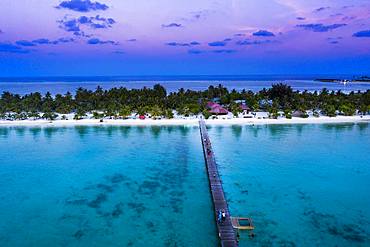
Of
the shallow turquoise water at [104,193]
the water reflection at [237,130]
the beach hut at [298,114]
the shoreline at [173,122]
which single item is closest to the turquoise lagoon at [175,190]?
the shallow turquoise water at [104,193]

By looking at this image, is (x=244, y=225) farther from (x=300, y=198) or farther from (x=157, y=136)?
(x=157, y=136)

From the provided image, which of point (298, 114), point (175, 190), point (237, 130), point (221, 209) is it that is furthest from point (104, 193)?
point (298, 114)

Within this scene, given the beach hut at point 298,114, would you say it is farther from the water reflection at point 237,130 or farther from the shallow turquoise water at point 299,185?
the water reflection at point 237,130

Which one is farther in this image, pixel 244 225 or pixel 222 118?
pixel 222 118

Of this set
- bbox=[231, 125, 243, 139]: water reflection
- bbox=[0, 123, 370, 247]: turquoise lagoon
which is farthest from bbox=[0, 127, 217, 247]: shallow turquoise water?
bbox=[231, 125, 243, 139]: water reflection

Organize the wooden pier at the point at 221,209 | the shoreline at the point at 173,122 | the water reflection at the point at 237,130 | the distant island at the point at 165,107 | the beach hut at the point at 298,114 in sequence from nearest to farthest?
the wooden pier at the point at 221,209 < the water reflection at the point at 237,130 < the shoreline at the point at 173,122 < the beach hut at the point at 298,114 < the distant island at the point at 165,107

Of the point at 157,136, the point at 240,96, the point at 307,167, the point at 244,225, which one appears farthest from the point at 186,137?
the point at 240,96

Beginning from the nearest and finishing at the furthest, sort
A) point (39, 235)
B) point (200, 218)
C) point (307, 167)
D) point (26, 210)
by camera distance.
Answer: point (39, 235) → point (200, 218) → point (26, 210) → point (307, 167)
